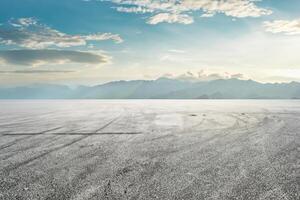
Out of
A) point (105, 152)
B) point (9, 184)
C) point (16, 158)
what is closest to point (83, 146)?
point (105, 152)

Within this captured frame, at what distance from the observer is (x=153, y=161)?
8242mm

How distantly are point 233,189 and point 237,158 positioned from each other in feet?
10.1

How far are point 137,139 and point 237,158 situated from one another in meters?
5.34

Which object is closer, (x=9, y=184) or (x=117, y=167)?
(x=9, y=184)

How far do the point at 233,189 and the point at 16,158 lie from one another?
699 cm

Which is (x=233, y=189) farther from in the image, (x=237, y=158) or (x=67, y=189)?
(x=67, y=189)

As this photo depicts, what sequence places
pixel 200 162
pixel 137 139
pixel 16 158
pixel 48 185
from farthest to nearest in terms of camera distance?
pixel 137 139
pixel 16 158
pixel 200 162
pixel 48 185

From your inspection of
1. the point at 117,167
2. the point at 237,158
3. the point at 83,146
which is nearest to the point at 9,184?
the point at 117,167

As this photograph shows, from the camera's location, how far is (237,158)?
861 cm

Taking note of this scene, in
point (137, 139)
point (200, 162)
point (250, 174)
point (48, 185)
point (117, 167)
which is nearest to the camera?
point (48, 185)

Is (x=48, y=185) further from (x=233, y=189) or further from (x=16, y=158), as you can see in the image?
(x=233, y=189)

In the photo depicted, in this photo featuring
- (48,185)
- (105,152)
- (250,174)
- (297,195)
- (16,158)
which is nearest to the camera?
(297,195)

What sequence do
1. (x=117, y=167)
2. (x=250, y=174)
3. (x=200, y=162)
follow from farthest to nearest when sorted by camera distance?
(x=200, y=162)
(x=117, y=167)
(x=250, y=174)

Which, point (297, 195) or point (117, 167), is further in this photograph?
point (117, 167)
